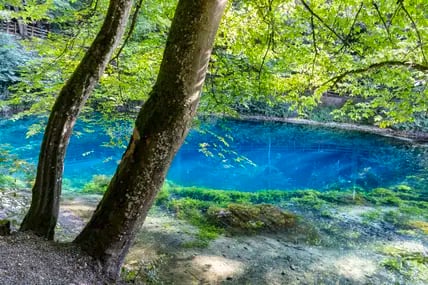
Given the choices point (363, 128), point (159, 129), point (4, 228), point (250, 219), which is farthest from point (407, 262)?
point (363, 128)

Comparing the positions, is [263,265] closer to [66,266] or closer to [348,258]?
[348,258]

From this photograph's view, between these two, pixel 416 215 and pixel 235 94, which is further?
pixel 416 215

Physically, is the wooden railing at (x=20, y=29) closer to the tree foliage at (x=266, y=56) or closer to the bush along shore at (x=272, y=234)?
the bush along shore at (x=272, y=234)

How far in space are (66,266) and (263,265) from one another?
2695 mm

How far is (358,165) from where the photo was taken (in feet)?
51.5

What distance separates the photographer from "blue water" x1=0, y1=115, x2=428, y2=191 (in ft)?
39.2

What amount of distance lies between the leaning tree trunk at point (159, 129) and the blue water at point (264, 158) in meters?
4.41

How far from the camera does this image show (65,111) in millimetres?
2713

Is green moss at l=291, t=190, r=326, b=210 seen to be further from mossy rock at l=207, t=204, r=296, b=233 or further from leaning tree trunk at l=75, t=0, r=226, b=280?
leaning tree trunk at l=75, t=0, r=226, b=280

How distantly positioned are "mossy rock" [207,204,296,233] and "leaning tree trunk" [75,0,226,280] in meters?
3.57

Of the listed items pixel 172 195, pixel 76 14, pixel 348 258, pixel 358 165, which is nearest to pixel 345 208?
pixel 348 258

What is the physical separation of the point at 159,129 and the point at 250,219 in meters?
4.39

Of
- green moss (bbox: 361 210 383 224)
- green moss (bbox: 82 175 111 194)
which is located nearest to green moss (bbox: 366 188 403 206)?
green moss (bbox: 361 210 383 224)

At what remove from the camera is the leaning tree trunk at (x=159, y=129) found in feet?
6.96
